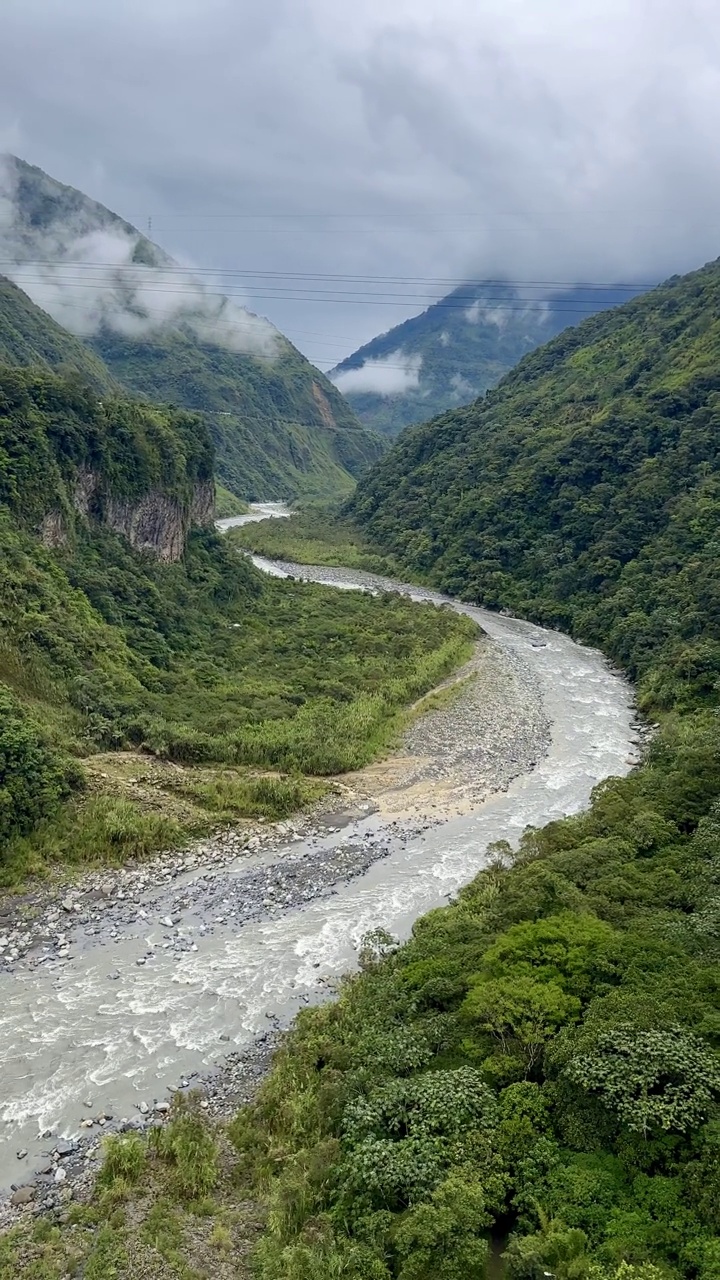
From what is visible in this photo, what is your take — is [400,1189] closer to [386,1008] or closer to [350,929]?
[386,1008]

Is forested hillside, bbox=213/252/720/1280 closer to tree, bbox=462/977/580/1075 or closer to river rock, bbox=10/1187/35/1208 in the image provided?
tree, bbox=462/977/580/1075

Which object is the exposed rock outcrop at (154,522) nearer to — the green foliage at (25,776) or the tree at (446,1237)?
the green foliage at (25,776)

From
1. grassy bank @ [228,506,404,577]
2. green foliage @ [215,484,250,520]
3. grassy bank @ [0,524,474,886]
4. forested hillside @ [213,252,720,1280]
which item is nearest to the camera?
forested hillside @ [213,252,720,1280]

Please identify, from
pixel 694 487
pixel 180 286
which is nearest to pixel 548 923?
pixel 694 487

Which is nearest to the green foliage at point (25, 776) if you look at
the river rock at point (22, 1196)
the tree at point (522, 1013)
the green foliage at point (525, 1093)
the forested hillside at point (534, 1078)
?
the forested hillside at point (534, 1078)

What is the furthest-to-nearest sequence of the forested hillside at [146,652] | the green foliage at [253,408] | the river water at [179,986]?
1. the green foliage at [253,408]
2. the forested hillside at [146,652]
3. the river water at [179,986]

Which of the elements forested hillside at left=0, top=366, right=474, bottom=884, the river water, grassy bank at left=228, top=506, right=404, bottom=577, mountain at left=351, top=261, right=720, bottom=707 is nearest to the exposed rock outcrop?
forested hillside at left=0, top=366, right=474, bottom=884

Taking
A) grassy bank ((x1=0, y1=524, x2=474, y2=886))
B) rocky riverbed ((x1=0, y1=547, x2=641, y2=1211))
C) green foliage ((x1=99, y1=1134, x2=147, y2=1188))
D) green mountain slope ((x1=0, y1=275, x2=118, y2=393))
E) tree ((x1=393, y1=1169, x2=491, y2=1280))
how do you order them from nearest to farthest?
tree ((x1=393, y1=1169, x2=491, y2=1280)) < green foliage ((x1=99, y1=1134, x2=147, y2=1188)) < rocky riverbed ((x1=0, y1=547, x2=641, y2=1211)) < grassy bank ((x1=0, y1=524, x2=474, y2=886)) < green mountain slope ((x1=0, y1=275, x2=118, y2=393))
